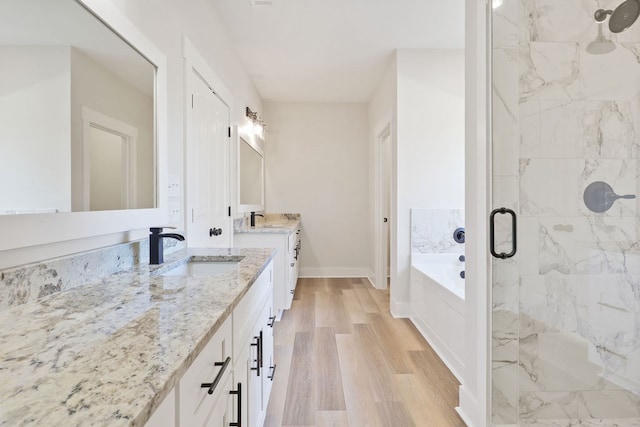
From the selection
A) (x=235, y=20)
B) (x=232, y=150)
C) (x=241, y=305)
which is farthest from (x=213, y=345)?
(x=235, y=20)

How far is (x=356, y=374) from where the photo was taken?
7.42 feet

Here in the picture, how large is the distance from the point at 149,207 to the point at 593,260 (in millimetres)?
2157

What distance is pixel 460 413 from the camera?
1.82m

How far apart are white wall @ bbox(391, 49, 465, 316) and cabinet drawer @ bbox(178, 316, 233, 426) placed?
264 centimetres

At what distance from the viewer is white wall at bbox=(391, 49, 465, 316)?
3.38 metres

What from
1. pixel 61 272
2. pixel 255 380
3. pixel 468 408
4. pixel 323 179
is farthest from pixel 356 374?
pixel 323 179

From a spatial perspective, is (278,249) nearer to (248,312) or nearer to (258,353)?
(258,353)

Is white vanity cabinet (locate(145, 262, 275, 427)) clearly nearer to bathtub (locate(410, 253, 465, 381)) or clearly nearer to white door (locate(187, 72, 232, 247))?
white door (locate(187, 72, 232, 247))

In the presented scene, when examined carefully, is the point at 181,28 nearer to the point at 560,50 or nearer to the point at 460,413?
the point at 560,50

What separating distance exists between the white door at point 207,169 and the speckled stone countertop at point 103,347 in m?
1.11

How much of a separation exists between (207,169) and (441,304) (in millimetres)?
2051

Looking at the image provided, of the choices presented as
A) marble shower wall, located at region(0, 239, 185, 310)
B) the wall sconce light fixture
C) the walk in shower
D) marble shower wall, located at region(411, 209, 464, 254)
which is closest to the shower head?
the walk in shower

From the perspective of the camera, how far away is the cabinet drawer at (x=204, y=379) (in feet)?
2.28

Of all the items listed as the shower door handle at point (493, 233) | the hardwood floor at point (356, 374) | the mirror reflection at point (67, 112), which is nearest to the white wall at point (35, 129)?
the mirror reflection at point (67, 112)
